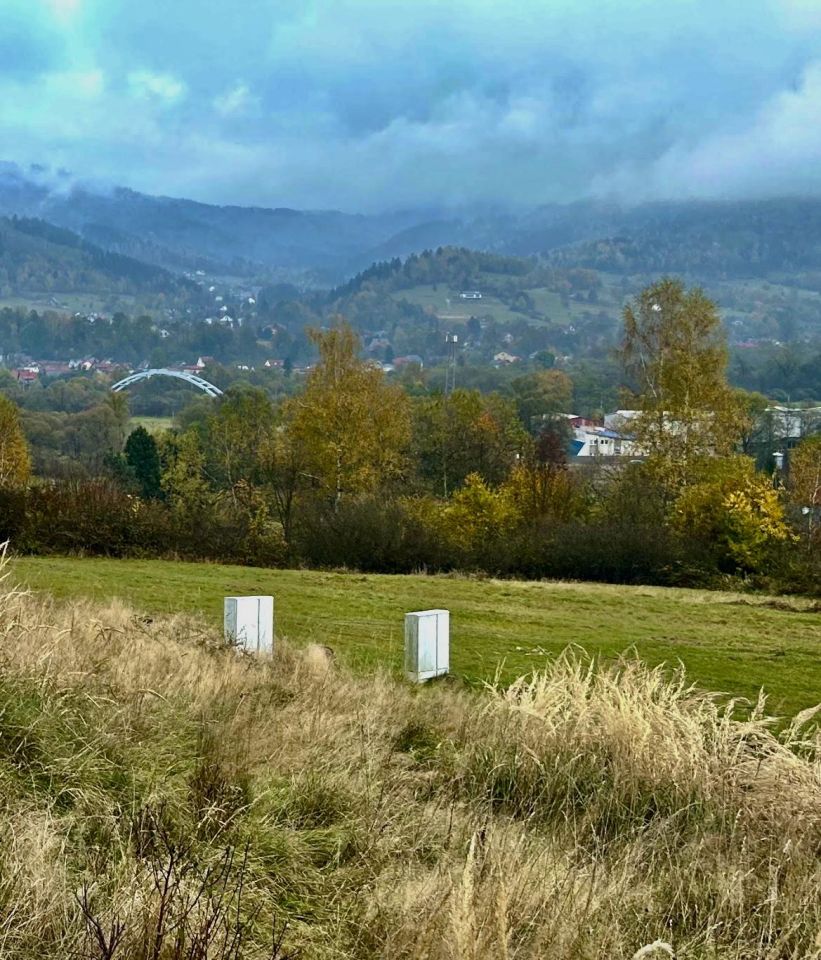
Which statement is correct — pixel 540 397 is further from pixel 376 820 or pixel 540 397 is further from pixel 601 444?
pixel 376 820

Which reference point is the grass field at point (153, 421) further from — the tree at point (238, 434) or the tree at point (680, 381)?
the tree at point (680, 381)

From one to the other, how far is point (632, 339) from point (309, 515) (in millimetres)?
19559

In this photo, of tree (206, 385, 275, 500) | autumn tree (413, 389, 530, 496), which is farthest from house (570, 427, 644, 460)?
tree (206, 385, 275, 500)

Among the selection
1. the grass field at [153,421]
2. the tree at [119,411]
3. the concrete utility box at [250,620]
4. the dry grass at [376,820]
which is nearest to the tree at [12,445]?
the tree at [119,411]

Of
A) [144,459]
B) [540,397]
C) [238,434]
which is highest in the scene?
[540,397]

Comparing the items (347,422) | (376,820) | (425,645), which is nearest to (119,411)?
(347,422)

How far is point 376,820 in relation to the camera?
14.8 ft

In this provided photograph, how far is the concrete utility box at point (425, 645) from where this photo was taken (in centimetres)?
932

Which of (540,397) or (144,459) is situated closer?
(144,459)

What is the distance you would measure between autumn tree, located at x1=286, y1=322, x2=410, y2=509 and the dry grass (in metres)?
38.1

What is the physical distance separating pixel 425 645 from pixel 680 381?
31.6 meters

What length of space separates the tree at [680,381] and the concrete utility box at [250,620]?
30.3 m

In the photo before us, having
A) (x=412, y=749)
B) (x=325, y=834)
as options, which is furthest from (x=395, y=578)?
(x=325, y=834)

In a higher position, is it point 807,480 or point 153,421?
point 153,421
